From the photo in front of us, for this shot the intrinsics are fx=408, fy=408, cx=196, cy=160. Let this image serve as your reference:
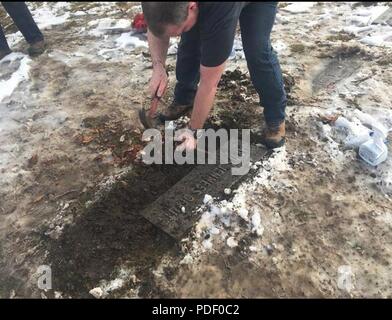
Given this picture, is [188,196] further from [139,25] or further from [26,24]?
[26,24]

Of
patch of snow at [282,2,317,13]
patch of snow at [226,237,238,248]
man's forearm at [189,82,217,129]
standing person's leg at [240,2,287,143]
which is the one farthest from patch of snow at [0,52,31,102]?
patch of snow at [282,2,317,13]

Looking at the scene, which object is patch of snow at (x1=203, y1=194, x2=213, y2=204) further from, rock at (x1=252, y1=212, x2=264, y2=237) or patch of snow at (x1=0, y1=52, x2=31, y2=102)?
patch of snow at (x1=0, y1=52, x2=31, y2=102)

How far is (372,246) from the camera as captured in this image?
257cm

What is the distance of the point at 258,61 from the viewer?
2719mm

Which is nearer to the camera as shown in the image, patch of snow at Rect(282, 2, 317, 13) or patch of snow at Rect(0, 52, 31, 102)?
patch of snow at Rect(0, 52, 31, 102)

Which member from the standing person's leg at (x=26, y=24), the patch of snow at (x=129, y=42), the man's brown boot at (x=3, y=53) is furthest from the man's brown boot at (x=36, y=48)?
the patch of snow at (x=129, y=42)

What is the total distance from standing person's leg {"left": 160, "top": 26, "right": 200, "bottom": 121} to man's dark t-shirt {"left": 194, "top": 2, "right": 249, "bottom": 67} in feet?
2.55

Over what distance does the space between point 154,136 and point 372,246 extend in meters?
1.84

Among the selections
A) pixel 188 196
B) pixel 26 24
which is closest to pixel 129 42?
pixel 26 24

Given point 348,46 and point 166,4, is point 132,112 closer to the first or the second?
point 166,4

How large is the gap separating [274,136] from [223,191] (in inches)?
24.6

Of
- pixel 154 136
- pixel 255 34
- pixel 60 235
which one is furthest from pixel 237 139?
pixel 60 235

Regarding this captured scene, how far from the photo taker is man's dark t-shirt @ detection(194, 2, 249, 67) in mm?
2125

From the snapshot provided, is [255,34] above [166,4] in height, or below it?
below
